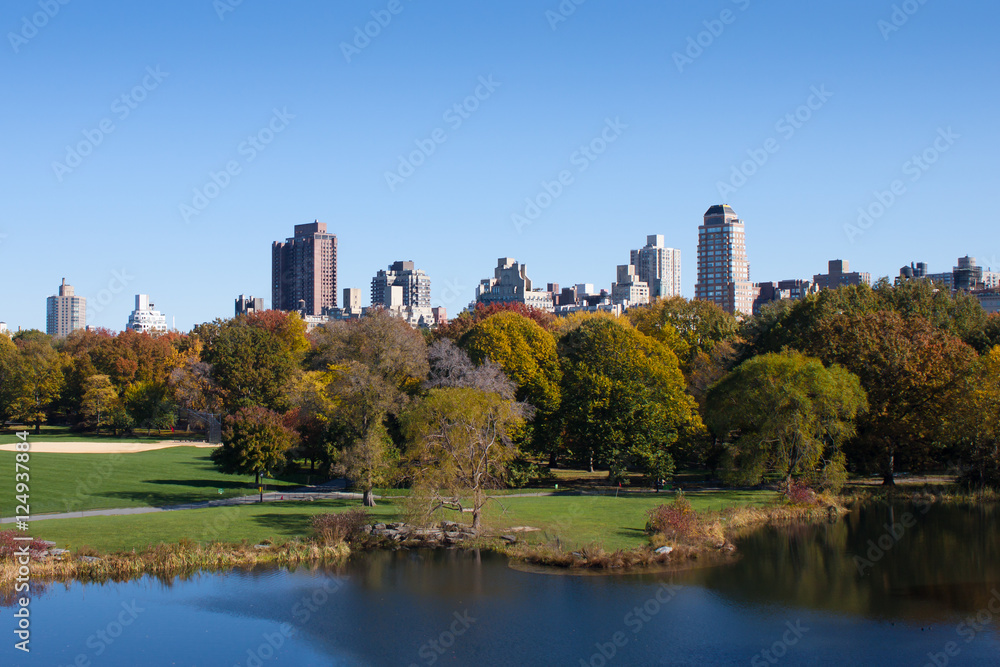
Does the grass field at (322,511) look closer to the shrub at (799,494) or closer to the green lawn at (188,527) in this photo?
the green lawn at (188,527)

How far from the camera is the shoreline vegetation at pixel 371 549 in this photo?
3375cm

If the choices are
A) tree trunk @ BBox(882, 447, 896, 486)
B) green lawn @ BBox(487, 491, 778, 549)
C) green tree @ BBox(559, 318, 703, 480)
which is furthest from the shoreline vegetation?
tree trunk @ BBox(882, 447, 896, 486)

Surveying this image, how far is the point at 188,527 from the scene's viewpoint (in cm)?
3988

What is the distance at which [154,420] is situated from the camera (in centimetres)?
8762

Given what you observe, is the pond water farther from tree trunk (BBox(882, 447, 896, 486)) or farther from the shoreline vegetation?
tree trunk (BBox(882, 447, 896, 486))

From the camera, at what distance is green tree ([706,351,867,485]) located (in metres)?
48.1

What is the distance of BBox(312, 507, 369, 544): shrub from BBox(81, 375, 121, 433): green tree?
55430mm

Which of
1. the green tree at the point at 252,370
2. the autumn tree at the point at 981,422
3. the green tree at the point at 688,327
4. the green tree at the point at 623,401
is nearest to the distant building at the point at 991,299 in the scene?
the green tree at the point at 688,327

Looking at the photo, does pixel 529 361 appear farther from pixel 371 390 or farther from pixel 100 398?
pixel 100 398

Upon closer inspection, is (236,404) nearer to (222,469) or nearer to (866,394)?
(222,469)

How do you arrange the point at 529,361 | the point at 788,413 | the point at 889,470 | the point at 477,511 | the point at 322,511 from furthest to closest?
1. the point at 529,361
2. the point at 889,470
3. the point at 788,413
4. the point at 322,511
5. the point at 477,511

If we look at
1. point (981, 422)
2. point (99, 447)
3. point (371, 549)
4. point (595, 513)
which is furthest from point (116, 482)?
point (981, 422)

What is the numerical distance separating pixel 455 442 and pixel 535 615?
12519mm

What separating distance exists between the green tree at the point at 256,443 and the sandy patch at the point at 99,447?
82.1 feet
